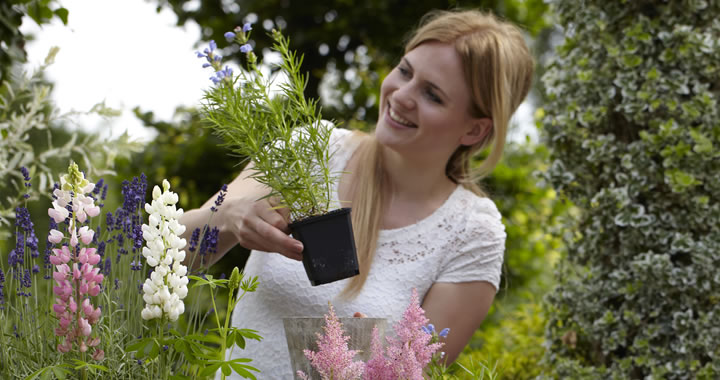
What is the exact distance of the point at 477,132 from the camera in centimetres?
264

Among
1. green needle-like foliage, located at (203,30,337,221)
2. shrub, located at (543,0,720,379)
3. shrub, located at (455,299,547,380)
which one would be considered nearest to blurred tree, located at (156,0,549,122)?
shrub, located at (455,299,547,380)

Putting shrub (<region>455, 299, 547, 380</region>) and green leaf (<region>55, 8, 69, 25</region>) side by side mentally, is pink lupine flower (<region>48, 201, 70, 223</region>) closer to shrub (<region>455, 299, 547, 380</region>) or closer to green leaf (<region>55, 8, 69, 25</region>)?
green leaf (<region>55, 8, 69, 25</region>)

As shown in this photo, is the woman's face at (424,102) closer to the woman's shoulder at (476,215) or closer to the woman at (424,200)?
the woman at (424,200)

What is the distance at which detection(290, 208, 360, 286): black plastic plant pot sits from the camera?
56.3 inches

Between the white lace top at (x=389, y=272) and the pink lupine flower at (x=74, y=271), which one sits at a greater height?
the pink lupine flower at (x=74, y=271)

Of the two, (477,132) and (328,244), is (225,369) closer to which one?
(328,244)

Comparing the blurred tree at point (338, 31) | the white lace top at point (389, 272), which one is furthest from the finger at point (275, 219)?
the blurred tree at point (338, 31)

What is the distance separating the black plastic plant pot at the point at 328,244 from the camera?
1430mm

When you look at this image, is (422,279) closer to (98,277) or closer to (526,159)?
(98,277)

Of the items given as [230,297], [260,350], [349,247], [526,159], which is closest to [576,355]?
[260,350]

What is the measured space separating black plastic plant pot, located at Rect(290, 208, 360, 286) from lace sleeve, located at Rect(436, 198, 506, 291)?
1.06 meters

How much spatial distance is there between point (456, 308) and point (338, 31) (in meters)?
3.29

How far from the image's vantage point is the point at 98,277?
1.05 meters

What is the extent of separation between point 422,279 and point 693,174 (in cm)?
117
